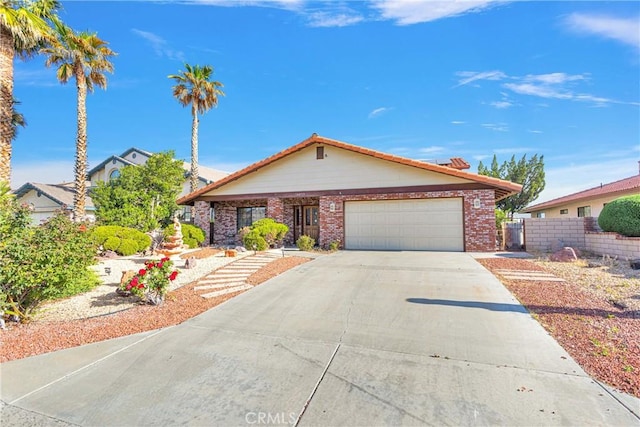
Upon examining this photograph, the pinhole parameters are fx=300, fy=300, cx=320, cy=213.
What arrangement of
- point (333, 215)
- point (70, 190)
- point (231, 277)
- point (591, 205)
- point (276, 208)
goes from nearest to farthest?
1. point (231, 277)
2. point (333, 215)
3. point (276, 208)
4. point (591, 205)
5. point (70, 190)

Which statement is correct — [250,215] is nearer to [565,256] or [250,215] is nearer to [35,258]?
[35,258]

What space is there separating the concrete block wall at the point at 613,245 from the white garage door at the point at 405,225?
4.84 m

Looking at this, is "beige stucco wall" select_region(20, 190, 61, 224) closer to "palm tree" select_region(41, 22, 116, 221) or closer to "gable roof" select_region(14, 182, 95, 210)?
"gable roof" select_region(14, 182, 95, 210)

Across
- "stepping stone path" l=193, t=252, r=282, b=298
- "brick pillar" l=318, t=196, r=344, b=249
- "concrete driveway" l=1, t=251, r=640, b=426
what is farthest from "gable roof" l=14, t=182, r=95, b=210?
"concrete driveway" l=1, t=251, r=640, b=426

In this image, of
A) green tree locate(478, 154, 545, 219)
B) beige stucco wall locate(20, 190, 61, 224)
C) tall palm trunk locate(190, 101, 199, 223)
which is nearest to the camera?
tall palm trunk locate(190, 101, 199, 223)

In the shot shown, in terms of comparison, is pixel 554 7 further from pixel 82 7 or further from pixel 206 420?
pixel 82 7

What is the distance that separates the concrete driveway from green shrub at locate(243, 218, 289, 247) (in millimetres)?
8323

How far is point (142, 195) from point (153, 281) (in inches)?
556

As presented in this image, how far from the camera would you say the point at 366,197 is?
14078 mm

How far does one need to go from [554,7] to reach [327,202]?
1027 cm

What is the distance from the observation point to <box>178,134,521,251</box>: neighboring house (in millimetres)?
12844

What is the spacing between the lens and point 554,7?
8078 mm

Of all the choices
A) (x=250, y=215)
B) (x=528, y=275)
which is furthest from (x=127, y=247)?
(x=528, y=275)

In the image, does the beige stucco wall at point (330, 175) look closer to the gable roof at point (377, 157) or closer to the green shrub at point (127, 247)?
the gable roof at point (377, 157)
